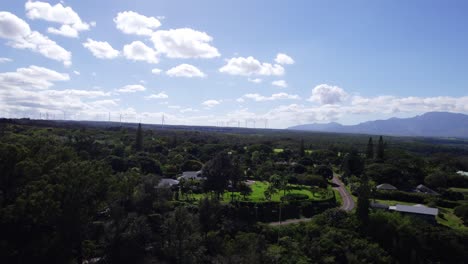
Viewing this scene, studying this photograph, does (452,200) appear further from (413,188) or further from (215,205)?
(215,205)

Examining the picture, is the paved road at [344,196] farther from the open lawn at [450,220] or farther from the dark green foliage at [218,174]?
the dark green foliage at [218,174]

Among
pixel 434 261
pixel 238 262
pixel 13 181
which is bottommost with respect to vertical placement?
pixel 434 261

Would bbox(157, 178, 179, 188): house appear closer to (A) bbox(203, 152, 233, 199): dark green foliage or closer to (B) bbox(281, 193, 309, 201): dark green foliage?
(A) bbox(203, 152, 233, 199): dark green foliage

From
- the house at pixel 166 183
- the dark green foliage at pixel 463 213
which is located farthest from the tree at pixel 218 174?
the dark green foliage at pixel 463 213

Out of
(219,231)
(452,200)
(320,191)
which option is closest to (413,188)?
(452,200)

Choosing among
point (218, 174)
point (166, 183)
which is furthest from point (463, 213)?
point (166, 183)

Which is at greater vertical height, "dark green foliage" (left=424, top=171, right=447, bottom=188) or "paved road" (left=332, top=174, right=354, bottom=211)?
"dark green foliage" (left=424, top=171, right=447, bottom=188)

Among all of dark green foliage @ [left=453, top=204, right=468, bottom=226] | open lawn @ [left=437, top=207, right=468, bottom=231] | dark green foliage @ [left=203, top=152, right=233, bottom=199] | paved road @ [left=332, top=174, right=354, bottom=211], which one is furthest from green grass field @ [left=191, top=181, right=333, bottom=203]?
dark green foliage @ [left=453, top=204, right=468, bottom=226]
